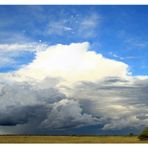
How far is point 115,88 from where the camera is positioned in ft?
33.5

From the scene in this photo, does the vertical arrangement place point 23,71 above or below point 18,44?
below

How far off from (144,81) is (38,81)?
3.72 m

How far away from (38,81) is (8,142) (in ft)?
7.63

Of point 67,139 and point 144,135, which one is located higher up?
point 144,135

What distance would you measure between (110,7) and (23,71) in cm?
381

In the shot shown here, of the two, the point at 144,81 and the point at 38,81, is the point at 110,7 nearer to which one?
the point at 144,81

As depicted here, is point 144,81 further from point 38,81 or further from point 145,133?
point 38,81

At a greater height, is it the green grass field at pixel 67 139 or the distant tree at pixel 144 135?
the distant tree at pixel 144 135

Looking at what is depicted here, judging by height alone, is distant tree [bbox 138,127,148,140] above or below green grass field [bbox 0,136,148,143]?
above

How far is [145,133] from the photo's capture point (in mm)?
9766

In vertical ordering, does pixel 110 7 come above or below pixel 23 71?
above
